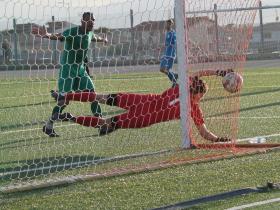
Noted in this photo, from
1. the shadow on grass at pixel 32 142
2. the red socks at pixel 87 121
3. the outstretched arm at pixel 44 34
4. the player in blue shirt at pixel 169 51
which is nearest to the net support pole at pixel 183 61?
the player in blue shirt at pixel 169 51

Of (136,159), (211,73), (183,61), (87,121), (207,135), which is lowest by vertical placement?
(136,159)

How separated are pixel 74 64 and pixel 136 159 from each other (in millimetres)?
2600

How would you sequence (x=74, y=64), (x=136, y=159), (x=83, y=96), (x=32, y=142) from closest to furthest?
1. (x=136, y=159)
2. (x=83, y=96)
3. (x=32, y=142)
4. (x=74, y=64)

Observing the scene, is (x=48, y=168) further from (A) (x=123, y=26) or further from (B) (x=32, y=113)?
(B) (x=32, y=113)

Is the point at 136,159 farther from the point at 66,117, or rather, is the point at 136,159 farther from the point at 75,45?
the point at 75,45

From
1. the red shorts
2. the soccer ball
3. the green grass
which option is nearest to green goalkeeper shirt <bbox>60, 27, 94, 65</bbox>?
the green grass

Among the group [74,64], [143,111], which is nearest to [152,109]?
[143,111]

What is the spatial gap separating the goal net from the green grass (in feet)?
0.07

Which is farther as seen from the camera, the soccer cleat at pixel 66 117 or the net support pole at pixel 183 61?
the soccer cleat at pixel 66 117

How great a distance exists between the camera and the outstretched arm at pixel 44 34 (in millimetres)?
8266

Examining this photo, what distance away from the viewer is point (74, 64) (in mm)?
10367

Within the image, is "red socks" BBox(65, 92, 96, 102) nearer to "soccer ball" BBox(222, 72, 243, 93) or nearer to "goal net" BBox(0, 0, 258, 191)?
"goal net" BBox(0, 0, 258, 191)

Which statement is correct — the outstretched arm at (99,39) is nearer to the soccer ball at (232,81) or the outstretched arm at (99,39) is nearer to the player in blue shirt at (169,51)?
the player in blue shirt at (169,51)

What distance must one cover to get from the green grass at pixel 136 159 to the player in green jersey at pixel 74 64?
1.31ft
